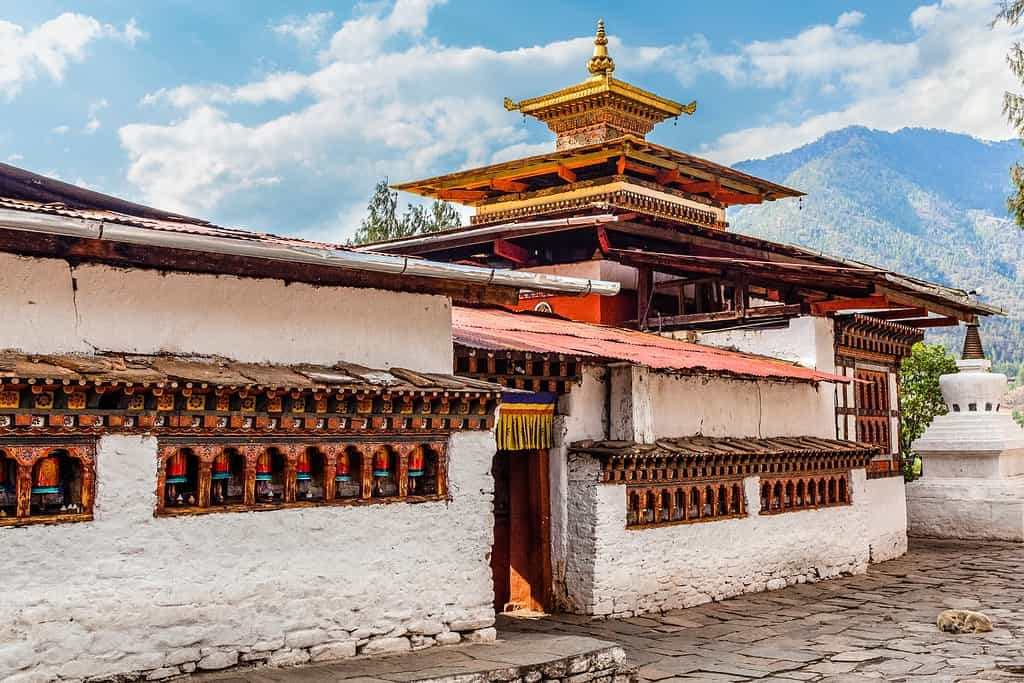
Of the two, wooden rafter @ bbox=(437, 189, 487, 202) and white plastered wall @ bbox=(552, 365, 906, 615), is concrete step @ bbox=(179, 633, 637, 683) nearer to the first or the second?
white plastered wall @ bbox=(552, 365, 906, 615)

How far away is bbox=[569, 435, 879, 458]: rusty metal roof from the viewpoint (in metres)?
9.33

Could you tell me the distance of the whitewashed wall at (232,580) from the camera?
5.51 metres

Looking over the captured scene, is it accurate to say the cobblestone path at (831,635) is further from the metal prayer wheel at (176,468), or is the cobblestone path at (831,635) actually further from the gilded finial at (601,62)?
the gilded finial at (601,62)

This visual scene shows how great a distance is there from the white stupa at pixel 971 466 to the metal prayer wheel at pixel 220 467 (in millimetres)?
12930

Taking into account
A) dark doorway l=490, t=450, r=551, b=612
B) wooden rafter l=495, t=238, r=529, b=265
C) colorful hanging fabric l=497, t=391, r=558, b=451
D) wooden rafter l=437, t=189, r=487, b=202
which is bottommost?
dark doorway l=490, t=450, r=551, b=612

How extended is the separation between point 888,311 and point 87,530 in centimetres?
1311

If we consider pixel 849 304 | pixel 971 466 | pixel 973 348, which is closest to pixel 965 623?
pixel 849 304

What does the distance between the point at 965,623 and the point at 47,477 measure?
7.43 m

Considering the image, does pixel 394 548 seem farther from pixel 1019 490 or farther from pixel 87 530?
pixel 1019 490

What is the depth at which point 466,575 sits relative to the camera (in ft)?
24.1

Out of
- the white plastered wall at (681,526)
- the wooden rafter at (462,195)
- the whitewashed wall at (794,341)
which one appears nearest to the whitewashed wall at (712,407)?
the white plastered wall at (681,526)

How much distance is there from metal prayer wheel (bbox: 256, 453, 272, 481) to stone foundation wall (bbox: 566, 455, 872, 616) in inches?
136

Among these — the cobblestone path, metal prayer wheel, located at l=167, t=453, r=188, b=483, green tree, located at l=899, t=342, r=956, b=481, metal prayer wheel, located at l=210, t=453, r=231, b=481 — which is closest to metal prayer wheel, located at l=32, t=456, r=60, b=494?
metal prayer wheel, located at l=167, t=453, r=188, b=483

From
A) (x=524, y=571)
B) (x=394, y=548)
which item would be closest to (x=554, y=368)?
(x=524, y=571)
